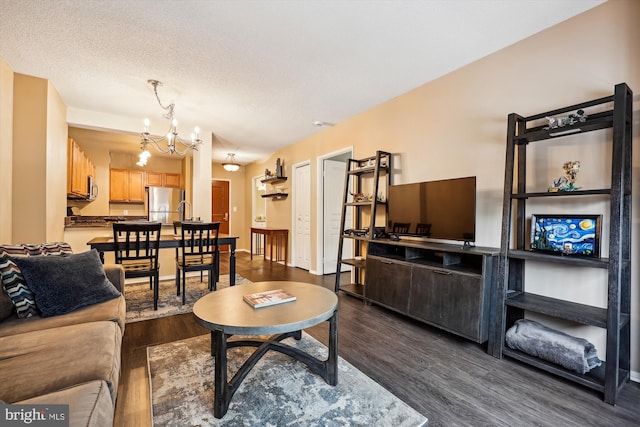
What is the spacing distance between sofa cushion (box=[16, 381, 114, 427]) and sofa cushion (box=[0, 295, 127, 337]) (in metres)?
0.82

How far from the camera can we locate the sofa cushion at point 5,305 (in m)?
1.74

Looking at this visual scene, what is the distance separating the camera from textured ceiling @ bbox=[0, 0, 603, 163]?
81.0 inches

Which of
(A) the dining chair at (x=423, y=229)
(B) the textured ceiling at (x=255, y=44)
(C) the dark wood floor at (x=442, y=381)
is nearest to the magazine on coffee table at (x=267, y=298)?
(C) the dark wood floor at (x=442, y=381)

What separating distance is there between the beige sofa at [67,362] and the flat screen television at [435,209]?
2617 mm

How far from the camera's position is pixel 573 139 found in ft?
7.04

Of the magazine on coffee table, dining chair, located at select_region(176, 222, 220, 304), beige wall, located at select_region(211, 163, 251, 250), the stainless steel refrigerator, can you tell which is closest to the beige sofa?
the magazine on coffee table

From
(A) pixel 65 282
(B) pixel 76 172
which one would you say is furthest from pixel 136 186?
(A) pixel 65 282

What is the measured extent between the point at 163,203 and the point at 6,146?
3.45 metres

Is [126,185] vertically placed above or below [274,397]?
above

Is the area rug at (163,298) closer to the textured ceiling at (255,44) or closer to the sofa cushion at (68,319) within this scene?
the sofa cushion at (68,319)

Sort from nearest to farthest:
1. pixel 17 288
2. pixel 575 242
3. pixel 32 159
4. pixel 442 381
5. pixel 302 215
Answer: pixel 17 288 → pixel 442 381 → pixel 575 242 → pixel 32 159 → pixel 302 215

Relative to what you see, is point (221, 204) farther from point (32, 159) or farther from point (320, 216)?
point (32, 159)

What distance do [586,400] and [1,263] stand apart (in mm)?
3675

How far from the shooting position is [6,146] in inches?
112
